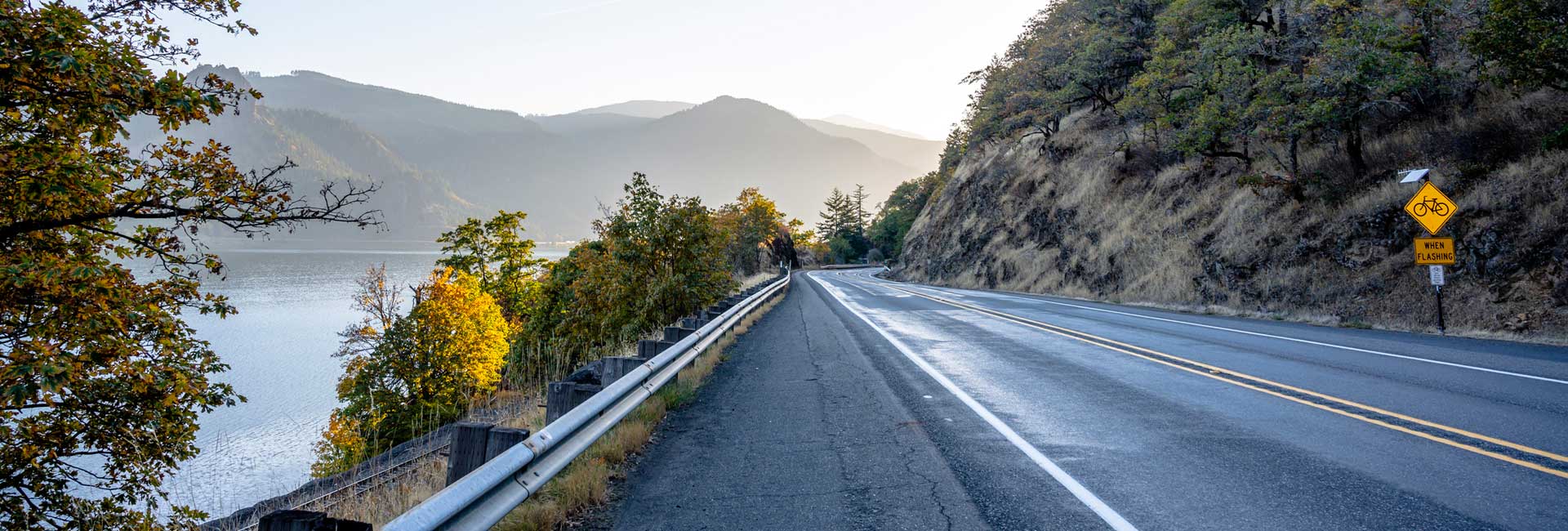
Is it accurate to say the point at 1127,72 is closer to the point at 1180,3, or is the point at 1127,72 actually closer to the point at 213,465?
the point at 1180,3

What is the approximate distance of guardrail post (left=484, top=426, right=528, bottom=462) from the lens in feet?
11.6

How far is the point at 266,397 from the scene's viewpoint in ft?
125

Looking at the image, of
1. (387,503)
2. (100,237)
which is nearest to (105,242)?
(100,237)

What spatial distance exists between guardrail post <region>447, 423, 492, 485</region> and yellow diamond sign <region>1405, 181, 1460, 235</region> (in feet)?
58.1

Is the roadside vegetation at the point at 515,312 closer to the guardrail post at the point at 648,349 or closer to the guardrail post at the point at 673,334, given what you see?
the guardrail post at the point at 673,334

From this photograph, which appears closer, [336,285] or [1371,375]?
[1371,375]

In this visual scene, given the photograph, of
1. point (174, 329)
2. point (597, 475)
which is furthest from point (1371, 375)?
point (174, 329)

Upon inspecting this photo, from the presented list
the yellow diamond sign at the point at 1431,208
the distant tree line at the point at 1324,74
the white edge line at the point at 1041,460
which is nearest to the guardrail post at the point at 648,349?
the white edge line at the point at 1041,460

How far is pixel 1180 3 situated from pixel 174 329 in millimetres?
32320

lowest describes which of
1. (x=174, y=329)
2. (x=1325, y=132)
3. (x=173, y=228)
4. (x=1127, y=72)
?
(x=174, y=329)

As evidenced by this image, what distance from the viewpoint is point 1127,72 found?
117ft

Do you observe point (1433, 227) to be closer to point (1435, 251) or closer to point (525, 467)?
point (1435, 251)

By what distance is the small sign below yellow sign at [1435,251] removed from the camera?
13.3 m

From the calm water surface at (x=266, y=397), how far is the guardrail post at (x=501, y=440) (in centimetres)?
506
